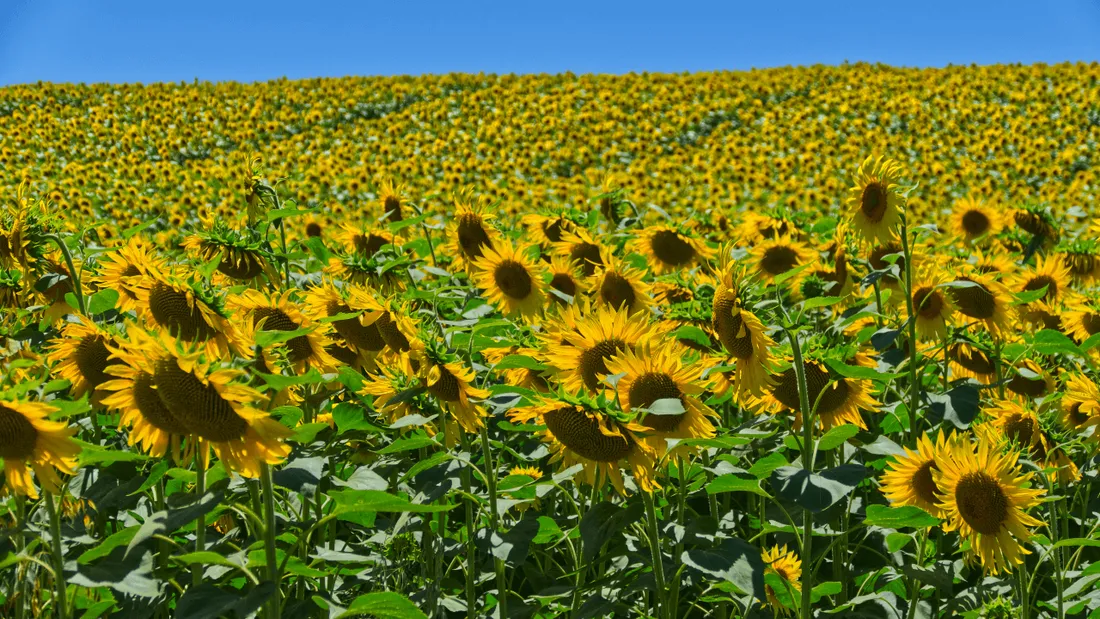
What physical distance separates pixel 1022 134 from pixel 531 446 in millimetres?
19097

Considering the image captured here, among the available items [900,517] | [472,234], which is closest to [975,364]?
[900,517]

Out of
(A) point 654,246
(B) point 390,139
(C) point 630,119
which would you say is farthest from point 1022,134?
(A) point 654,246

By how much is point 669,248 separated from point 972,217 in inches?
76.4

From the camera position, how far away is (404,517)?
2459mm

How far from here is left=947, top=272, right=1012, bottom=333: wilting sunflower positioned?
343cm

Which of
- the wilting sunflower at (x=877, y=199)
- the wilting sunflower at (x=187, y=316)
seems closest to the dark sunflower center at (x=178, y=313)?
the wilting sunflower at (x=187, y=316)

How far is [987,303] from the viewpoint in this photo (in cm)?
348

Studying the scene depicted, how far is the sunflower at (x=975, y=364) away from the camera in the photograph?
150 inches

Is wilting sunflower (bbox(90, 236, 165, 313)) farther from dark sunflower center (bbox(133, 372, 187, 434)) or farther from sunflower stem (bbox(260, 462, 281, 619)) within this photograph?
sunflower stem (bbox(260, 462, 281, 619))

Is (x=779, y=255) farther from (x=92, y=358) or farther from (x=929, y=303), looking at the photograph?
(x=92, y=358)

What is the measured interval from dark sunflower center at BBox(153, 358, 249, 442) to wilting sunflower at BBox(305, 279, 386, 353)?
63 cm

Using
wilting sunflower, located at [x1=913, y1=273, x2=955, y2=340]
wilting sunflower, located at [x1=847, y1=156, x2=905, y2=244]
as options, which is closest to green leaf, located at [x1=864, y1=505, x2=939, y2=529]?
wilting sunflower, located at [x1=847, y1=156, x2=905, y2=244]

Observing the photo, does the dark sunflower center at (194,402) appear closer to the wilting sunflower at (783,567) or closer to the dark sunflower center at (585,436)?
the dark sunflower center at (585,436)

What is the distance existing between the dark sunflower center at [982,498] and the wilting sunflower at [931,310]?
45.6 inches
